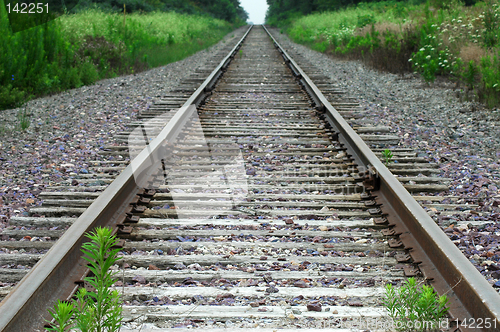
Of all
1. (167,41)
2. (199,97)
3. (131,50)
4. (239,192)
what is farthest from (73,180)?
(167,41)

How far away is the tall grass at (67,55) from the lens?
6887 millimetres

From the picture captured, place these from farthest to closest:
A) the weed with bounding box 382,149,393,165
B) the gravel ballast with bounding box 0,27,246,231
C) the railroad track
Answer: the weed with bounding box 382,149,393,165 < the gravel ballast with bounding box 0,27,246,231 < the railroad track

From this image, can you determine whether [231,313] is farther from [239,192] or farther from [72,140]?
[72,140]

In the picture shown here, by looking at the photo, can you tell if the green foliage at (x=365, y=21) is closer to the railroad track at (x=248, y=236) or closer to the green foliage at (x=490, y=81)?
the green foliage at (x=490, y=81)

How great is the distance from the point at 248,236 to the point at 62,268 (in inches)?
42.1

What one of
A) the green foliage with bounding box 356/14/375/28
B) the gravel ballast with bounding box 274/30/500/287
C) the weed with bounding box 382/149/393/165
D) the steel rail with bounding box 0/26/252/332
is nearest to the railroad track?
the steel rail with bounding box 0/26/252/332

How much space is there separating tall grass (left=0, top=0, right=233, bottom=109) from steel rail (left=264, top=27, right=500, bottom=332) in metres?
5.73

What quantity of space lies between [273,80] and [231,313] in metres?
7.64

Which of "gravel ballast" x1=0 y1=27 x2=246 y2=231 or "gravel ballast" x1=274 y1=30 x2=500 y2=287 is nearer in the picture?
"gravel ballast" x1=274 y1=30 x2=500 y2=287

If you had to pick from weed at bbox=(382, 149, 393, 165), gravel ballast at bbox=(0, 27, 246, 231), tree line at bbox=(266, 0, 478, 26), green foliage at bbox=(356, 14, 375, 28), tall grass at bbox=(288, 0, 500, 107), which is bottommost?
weed at bbox=(382, 149, 393, 165)

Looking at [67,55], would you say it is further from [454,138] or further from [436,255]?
[436,255]

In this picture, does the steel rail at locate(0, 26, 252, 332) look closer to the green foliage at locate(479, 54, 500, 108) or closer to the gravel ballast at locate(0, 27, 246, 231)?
the gravel ballast at locate(0, 27, 246, 231)

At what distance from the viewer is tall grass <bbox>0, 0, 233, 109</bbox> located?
689cm

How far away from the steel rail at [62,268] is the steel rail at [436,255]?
1.68 meters
